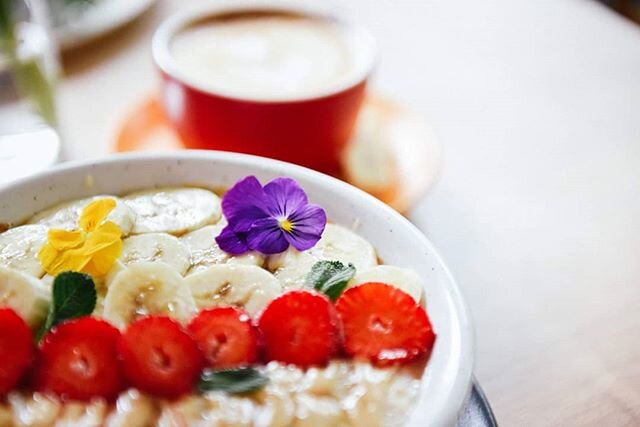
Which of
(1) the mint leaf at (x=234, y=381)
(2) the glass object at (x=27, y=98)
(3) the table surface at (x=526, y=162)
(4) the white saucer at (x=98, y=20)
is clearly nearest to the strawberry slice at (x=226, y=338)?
(1) the mint leaf at (x=234, y=381)

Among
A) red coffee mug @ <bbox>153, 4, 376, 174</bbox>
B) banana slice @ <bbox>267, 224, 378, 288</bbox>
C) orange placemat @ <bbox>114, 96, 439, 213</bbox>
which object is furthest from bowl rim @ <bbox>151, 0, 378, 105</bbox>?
banana slice @ <bbox>267, 224, 378, 288</bbox>

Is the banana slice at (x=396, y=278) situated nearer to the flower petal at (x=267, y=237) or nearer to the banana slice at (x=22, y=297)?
the flower petal at (x=267, y=237)

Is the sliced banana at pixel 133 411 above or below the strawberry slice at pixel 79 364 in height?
below

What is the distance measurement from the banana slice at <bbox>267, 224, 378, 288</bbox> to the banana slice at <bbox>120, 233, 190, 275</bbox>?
8cm

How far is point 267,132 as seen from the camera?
2.91ft

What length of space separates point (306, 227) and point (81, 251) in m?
0.19

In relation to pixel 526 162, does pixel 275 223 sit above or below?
above

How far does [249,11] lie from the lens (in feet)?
3.52

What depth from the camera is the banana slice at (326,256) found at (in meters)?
0.69

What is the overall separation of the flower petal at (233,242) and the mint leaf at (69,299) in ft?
0.42

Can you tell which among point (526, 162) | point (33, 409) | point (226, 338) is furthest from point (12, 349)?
point (526, 162)

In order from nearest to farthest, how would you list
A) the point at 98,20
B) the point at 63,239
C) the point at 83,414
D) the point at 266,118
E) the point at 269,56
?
the point at 83,414, the point at 63,239, the point at 266,118, the point at 269,56, the point at 98,20

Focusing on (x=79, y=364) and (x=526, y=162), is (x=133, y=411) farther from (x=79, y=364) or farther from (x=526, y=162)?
(x=526, y=162)

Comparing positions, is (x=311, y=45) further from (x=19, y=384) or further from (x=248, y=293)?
(x=19, y=384)
